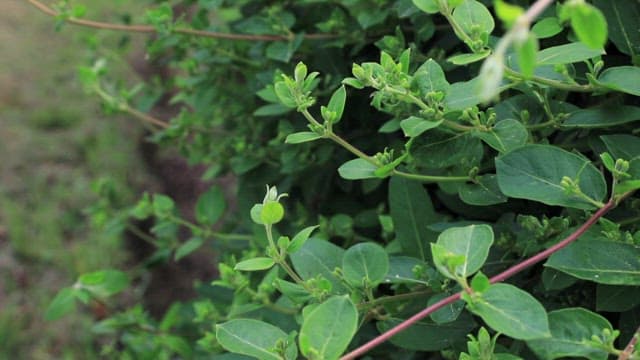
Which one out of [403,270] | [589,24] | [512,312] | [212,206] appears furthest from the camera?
[212,206]

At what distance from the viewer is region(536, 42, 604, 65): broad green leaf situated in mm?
840

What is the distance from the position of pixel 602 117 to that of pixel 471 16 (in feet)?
0.75

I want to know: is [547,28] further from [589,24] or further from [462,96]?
[589,24]

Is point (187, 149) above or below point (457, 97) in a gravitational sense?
below

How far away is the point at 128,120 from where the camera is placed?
3.22 meters

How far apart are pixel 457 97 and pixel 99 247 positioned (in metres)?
2.10

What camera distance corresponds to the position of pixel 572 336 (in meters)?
0.80

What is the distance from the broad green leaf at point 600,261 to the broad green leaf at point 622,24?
318 mm

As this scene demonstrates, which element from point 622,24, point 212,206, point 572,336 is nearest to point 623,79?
point 622,24

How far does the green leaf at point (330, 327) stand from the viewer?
2.48ft

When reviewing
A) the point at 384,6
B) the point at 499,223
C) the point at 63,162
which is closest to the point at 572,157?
the point at 499,223

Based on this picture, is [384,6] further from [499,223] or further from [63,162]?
[63,162]

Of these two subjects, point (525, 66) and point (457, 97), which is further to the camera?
point (457, 97)

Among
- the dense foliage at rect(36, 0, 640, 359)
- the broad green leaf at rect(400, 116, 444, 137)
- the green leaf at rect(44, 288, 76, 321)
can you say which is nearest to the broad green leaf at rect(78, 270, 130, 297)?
the green leaf at rect(44, 288, 76, 321)
